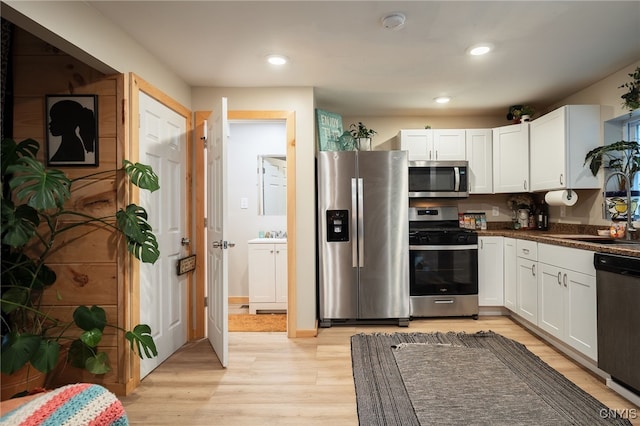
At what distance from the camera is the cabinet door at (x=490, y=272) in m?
3.63

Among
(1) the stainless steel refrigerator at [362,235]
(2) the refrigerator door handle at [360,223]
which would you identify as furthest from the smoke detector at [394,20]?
(2) the refrigerator door handle at [360,223]

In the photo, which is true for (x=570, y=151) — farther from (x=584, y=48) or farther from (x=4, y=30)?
(x=4, y=30)

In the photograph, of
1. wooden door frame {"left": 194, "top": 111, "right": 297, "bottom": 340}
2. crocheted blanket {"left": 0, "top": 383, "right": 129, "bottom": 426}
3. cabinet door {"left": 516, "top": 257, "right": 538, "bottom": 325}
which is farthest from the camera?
wooden door frame {"left": 194, "top": 111, "right": 297, "bottom": 340}

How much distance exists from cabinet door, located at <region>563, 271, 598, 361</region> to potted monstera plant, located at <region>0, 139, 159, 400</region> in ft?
9.44

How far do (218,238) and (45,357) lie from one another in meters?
1.26

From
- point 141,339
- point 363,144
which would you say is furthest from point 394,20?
point 141,339

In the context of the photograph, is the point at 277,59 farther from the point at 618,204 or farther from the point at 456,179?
the point at 618,204

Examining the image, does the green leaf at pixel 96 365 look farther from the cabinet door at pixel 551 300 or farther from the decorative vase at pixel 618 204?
the decorative vase at pixel 618 204

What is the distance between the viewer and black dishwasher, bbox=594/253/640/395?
197 cm

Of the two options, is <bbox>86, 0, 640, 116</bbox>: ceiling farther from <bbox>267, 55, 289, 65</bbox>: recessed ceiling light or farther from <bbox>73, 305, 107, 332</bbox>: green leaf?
<bbox>73, 305, 107, 332</bbox>: green leaf

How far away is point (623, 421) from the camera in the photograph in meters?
1.85

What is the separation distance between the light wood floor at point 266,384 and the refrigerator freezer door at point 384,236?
0.53 meters

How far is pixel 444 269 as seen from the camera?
11.8 feet

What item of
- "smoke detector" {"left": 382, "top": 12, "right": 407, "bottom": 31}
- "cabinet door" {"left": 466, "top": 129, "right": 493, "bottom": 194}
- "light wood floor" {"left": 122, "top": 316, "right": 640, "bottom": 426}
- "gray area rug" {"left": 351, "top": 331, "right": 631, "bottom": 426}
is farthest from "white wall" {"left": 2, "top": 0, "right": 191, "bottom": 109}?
"cabinet door" {"left": 466, "top": 129, "right": 493, "bottom": 194}
